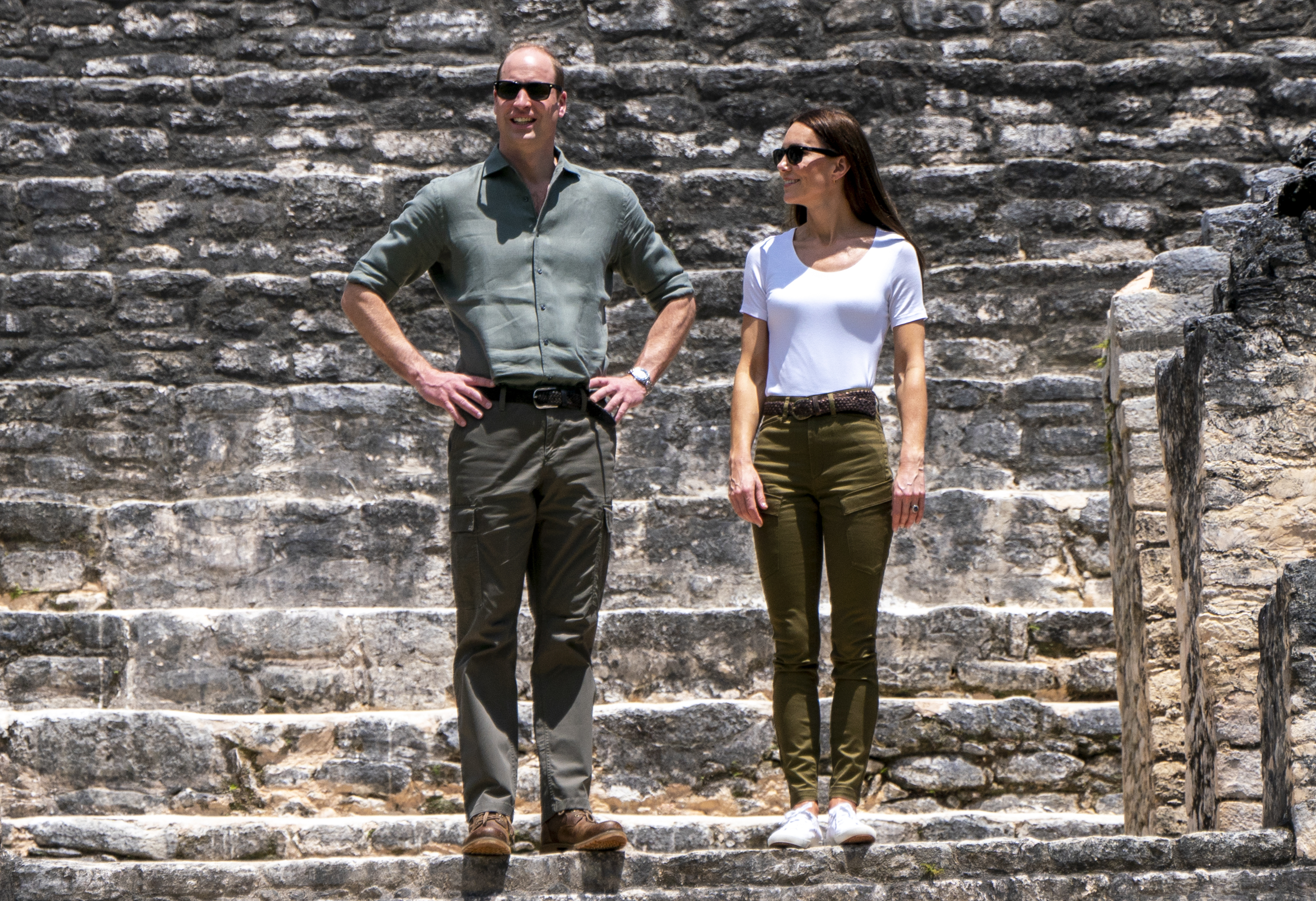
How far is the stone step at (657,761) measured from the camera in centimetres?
410

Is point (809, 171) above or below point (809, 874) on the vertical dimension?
above

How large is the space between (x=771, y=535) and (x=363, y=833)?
5.03 feet

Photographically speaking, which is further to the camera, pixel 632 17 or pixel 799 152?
pixel 632 17

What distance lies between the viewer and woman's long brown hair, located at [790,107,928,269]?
3221 millimetres

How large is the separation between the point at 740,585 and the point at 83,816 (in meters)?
2.12

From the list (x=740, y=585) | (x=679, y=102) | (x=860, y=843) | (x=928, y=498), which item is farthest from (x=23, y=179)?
(x=860, y=843)

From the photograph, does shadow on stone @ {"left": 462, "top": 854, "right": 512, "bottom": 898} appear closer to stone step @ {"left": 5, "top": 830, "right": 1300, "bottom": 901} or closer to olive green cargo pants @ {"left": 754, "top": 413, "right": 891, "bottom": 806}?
stone step @ {"left": 5, "top": 830, "right": 1300, "bottom": 901}

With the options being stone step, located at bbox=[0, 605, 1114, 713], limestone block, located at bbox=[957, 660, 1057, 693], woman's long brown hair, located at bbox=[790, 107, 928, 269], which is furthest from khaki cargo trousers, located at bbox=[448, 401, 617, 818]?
limestone block, located at bbox=[957, 660, 1057, 693]

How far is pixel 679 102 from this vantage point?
616cm

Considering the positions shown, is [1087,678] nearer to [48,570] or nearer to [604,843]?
[604,843]

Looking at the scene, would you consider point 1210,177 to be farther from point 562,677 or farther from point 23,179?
point 23,179

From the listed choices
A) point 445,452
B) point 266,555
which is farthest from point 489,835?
point 445,452

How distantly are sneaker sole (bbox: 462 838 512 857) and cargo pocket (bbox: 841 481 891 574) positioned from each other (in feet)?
2.95

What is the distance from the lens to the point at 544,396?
9.90ft
